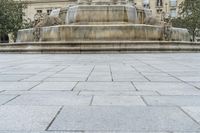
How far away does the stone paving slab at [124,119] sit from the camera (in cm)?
321

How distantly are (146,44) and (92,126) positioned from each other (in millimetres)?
15361

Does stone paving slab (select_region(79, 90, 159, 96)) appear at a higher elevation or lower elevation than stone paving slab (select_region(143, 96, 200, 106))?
lower

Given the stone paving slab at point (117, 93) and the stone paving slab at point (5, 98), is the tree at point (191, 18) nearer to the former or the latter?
the stone paving slab at point (117, 93)

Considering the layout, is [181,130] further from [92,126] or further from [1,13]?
[1,13]

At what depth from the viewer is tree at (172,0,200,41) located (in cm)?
6120

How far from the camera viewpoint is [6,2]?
56031 millimetres

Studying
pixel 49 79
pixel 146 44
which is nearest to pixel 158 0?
pixel 146 44

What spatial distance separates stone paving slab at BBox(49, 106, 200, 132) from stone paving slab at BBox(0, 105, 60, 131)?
0.36 feet

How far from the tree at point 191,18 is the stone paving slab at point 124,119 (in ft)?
194

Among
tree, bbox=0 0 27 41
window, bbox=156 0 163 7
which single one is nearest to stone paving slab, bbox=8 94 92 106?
tree, bbox=0 0 27 41

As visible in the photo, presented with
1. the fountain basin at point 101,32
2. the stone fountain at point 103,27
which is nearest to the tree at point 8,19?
the stone fountain at point 103,27

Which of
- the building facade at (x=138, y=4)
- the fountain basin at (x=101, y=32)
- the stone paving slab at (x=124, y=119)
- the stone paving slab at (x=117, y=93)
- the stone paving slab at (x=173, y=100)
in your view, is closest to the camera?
the stone paving slab at (x=124, y=119)

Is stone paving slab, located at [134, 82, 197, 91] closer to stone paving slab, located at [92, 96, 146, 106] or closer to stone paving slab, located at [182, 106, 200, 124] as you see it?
stone paving slab, located at [92, 96, 146, 106]

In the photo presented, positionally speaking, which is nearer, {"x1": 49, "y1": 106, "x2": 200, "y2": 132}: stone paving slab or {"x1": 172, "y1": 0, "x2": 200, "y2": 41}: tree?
{"x1": 49, "y1": 106, "x2": 200, "y2": 132}: stone paving slab
